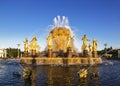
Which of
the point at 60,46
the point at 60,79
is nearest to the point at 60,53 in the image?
the point at 60,46

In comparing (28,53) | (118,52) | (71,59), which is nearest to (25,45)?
(28,53)

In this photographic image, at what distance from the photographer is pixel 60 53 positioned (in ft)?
259

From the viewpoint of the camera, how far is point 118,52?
179000 millimetres

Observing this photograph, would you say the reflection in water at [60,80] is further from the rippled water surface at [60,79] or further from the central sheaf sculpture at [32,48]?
the central sheaf sculpture at [32,48]

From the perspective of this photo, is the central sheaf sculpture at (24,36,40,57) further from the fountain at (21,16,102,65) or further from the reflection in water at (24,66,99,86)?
the reflection in water at (24,66,99,86)

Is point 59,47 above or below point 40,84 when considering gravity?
above

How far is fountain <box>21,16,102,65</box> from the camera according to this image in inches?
2584

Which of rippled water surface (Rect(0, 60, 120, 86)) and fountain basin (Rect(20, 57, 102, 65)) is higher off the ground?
fountain basin (Rect(20, 57, 102, 65))

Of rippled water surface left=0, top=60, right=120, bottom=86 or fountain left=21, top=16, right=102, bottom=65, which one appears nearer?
rippled water surface left=0, top=60, right=120, bottom=86

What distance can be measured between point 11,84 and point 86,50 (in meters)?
44.7

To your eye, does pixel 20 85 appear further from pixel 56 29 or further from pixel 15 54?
pixel 15 54

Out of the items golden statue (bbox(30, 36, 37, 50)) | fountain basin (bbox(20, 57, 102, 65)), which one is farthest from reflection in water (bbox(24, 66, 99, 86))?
golden statue (bbox(30, 36, 37, 50))

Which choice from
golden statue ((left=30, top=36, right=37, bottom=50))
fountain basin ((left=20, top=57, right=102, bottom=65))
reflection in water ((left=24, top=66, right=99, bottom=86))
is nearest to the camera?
reflection in water ((left=24, top=66, right=99, bottom=86))

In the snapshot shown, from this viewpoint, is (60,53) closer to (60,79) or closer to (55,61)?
(55,61)
